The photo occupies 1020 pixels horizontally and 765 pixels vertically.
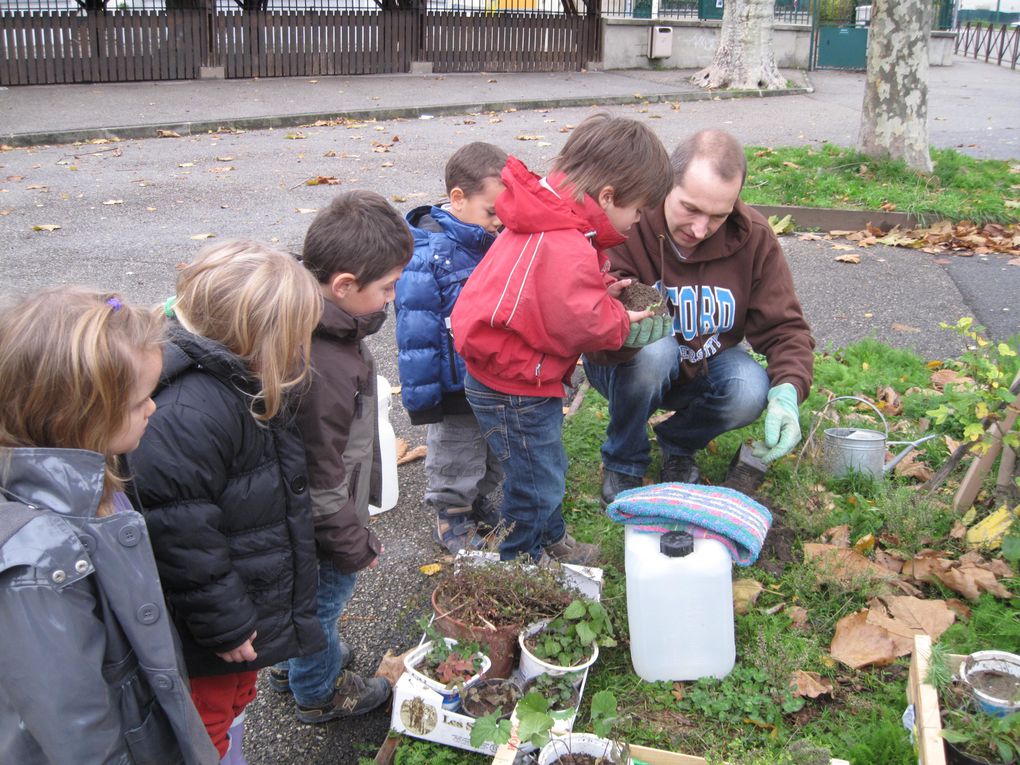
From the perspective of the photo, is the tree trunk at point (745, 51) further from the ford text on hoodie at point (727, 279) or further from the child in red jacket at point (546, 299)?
the child in red jacket at point (546, 299)

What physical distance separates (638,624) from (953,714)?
79 cm

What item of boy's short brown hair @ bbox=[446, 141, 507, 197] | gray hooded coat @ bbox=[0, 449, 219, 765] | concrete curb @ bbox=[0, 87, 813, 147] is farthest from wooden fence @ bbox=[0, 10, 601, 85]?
gray hooded coat @ bbox=[0, 449, 219, 765]

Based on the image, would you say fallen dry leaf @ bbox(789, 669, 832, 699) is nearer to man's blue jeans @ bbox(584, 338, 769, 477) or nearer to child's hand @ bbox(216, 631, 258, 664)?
man's blue jeans @ bbox(584, 338, 769, 477)

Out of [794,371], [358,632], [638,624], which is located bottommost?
[358,632]

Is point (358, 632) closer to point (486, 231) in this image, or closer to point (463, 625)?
point (463, 625)

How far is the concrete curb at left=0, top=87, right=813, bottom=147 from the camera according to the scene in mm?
10422

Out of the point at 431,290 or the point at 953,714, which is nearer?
the point at 953,714

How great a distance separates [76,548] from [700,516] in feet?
5.28

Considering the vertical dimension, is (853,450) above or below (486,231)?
below

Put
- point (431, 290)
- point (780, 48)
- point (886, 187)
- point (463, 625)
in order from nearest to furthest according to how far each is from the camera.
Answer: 1. point (463, 625)
2. point (431, 290)
3. point (886, 187)
4. point (780, 48)

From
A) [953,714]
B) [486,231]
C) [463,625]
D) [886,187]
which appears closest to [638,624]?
[463,625]

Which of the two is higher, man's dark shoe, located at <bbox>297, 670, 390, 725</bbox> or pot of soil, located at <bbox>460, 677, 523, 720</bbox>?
pot of soil, located at <bbox>460, 677, 523, 720</bbox>

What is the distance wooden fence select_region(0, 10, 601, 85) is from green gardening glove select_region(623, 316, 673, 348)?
14.2 meters

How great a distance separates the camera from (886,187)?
7.54 meters
